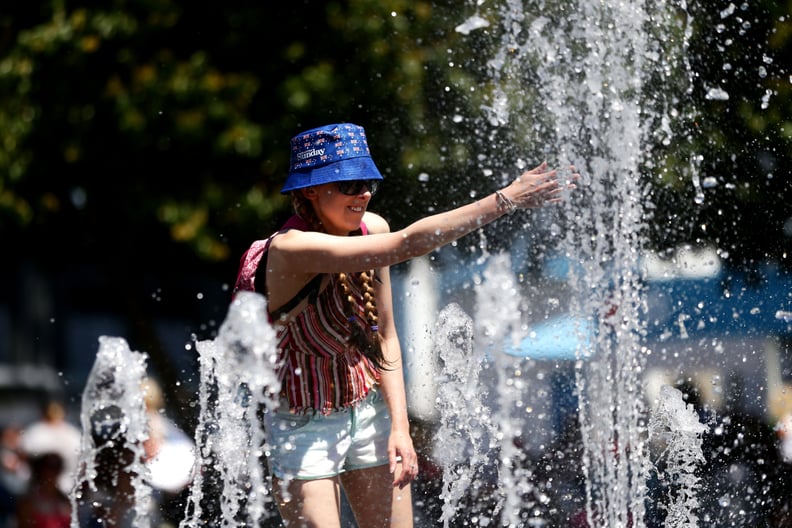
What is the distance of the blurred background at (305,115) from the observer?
6.65 m

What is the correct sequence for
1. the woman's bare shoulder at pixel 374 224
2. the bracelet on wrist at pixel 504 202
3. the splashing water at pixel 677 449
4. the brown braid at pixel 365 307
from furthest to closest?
1. the splashing water at pixel 677 449
2. the woman's bare shoulder at pixel 374 224
3. the brown braid at pixel 365 307
4. the bracelet on wrist at pixel 504 202

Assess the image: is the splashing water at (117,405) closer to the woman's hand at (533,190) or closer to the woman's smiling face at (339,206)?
the woman's smiling face at (339,206)

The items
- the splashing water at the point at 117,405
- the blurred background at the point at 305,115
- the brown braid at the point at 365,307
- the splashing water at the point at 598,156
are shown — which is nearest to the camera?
the brown braid at the point at 365,307

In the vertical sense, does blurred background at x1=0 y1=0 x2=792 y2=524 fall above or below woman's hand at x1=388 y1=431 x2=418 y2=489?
above

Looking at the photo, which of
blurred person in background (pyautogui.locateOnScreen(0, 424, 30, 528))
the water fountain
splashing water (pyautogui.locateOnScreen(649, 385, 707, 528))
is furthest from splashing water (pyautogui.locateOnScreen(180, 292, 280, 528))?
splashing water (pyautogui.locateOnScreen(649, 385, 707, 528))

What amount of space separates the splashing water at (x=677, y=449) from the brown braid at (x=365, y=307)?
191 centimetres

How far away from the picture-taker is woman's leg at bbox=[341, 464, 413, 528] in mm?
2693

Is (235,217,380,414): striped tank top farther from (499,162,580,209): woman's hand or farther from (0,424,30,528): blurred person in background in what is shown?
(0,424,30,528): blurred person in background

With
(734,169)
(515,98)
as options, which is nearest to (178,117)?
(515,98)

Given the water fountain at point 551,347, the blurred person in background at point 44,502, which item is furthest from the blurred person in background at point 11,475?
the water fountain at point 551,347

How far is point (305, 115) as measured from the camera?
263 inches

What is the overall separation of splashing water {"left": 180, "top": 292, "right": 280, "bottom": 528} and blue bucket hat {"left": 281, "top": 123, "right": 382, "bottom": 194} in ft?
1.06

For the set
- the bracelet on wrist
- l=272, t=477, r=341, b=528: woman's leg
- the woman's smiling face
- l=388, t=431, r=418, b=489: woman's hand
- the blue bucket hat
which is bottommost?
l=272, t=477, r=341, b=528: woman's leg

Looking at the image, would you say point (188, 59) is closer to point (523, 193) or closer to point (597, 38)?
point (597, 38)
